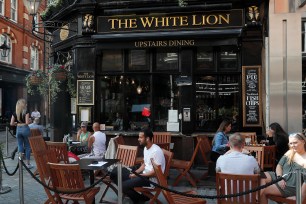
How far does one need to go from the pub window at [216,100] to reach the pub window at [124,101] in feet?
4.90

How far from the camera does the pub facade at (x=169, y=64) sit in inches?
376

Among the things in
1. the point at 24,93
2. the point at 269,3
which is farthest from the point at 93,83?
the point at 24,93

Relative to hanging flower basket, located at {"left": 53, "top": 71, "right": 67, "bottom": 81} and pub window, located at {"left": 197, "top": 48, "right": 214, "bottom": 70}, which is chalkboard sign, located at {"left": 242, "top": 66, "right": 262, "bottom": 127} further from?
hanging flower basket, located at {"left": 53, "top": 71, "right": 67, "bottom": 81}

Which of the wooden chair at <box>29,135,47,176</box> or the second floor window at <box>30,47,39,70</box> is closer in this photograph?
the wooden chair at <box>29,135,47,176</box>

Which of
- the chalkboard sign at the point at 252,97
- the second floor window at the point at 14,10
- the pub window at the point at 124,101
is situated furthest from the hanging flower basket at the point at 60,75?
the second floor window at the point at 14,10

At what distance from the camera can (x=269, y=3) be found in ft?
34.0

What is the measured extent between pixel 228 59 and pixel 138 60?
249 cm

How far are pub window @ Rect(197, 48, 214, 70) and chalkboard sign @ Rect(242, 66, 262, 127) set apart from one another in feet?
3.08

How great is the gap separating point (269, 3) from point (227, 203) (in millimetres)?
7503

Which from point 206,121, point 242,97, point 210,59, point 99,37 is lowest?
point 206,121

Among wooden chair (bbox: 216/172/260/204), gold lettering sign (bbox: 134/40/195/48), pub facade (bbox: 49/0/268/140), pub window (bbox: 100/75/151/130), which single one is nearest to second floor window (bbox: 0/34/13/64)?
pub facade (bbox: 49/0/268/140)

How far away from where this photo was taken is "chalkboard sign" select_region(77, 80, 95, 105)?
1050cm

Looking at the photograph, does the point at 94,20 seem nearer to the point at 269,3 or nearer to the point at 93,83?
the point at 93,83

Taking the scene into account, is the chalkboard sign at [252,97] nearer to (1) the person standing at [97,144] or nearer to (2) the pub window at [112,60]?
(2) the pub window at [112,60]
